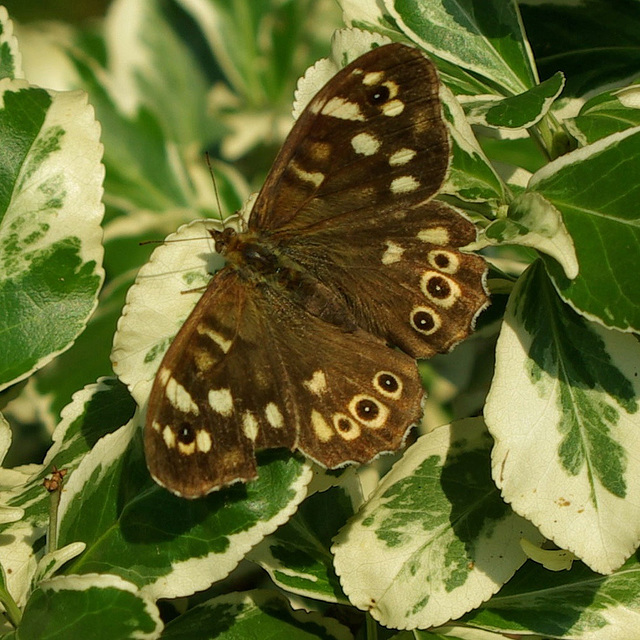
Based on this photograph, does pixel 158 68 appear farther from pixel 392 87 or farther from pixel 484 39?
pixel 392 87

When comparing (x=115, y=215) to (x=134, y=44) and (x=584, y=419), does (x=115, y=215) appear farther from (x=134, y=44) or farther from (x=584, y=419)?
(x=584, y=419)

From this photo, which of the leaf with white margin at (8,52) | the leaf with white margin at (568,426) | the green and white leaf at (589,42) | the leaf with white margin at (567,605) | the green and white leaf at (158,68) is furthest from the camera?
the green and white leaf at (158,68)

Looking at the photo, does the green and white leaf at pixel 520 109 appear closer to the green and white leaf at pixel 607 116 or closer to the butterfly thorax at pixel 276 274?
the green and white leaf at pixel 607 116

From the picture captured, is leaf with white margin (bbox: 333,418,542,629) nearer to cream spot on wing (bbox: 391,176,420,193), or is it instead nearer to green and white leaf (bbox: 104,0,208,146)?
cream spot on wing (bbox: 391,176,420,193)

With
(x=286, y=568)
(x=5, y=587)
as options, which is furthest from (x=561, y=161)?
(x=5, y=587)

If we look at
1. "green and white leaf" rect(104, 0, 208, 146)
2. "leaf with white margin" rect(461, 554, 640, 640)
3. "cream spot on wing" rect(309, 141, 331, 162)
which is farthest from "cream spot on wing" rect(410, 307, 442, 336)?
"green and white leaf" rect(104, 0, 208, 146)

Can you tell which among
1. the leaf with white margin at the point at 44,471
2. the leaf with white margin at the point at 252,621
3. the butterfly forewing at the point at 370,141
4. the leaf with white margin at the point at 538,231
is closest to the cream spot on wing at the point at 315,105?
the butterfly forewing at the point at 370,141

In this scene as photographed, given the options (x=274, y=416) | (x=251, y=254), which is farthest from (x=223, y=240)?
(x=274, y=416)
